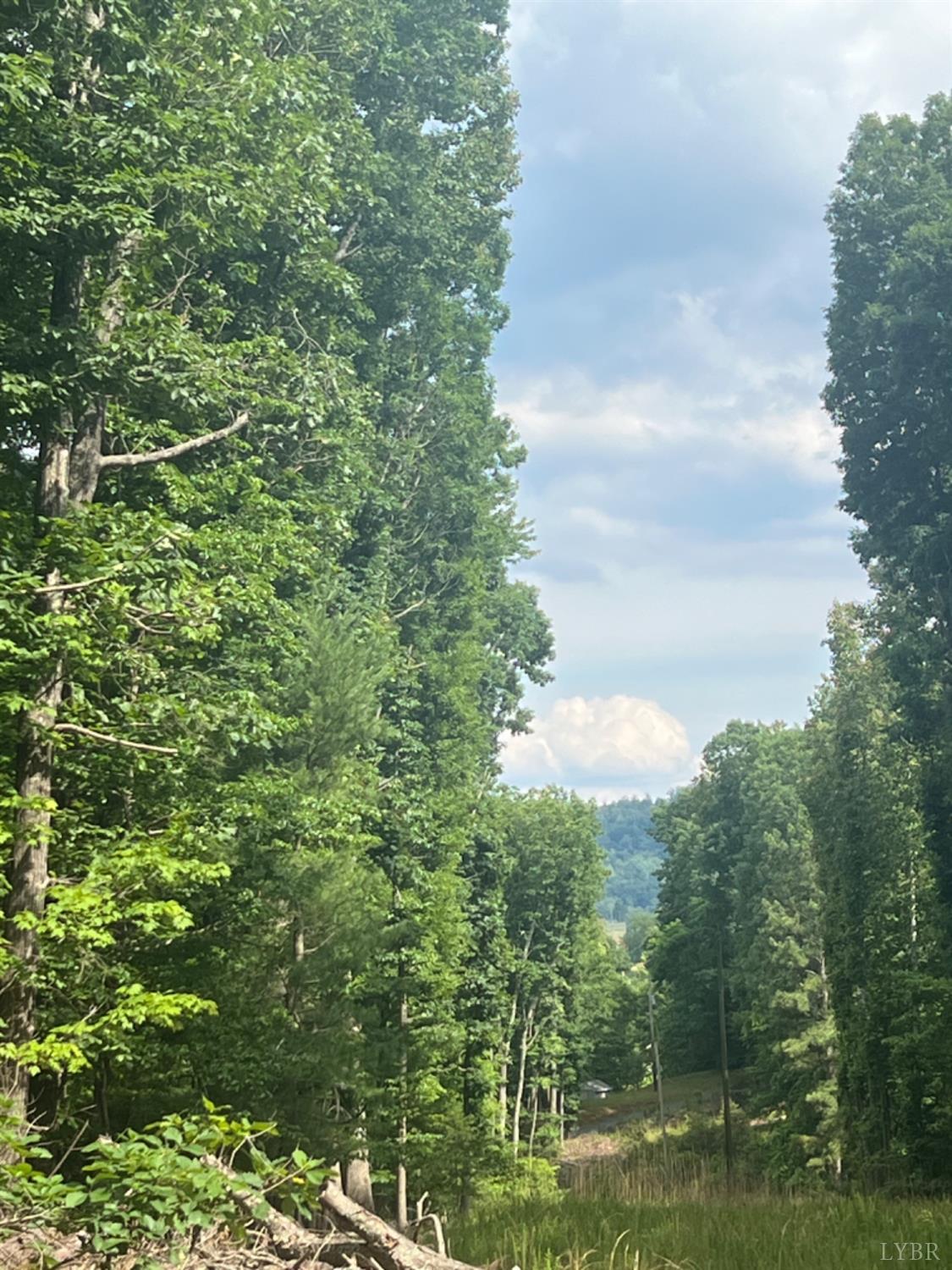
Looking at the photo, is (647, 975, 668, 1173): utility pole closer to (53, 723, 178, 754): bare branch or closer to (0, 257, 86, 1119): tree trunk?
(0, 257, 86, 1119): tree trunk

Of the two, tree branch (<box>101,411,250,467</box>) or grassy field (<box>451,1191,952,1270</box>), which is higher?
tree branch (<box>101,411,250,467</box>)

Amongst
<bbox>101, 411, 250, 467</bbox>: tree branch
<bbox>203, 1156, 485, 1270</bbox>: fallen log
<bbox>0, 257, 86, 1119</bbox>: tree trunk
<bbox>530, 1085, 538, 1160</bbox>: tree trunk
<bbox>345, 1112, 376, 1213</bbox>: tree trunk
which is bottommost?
<bbox>530, 1085, 538, 1160</bbox>: tree trunk

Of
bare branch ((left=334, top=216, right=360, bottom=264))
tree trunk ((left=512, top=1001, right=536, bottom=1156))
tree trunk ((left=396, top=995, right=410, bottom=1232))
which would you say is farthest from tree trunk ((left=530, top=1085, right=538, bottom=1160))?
bare branch ((left=334, top=216, right=360, bottom=264))

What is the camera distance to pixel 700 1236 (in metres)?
6.85

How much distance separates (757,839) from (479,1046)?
15.4 meters

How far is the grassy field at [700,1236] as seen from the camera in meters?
5.76

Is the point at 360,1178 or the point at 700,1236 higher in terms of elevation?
the point at 700,1236

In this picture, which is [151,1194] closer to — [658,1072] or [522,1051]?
[522,1051]

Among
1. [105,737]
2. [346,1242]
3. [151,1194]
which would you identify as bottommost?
[346,1242]

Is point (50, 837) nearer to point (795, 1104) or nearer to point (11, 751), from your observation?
point (11, 751)

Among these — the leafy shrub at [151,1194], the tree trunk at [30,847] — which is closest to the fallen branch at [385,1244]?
the leafy shrub at [151,1194]

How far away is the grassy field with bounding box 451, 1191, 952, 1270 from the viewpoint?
576 centimetres

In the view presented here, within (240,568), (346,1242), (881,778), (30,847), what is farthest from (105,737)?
(881,778)

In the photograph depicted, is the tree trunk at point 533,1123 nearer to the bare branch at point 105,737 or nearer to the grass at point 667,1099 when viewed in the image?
the grass at point 667,1099
